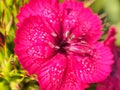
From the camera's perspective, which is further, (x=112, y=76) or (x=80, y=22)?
(x=112, y=76)

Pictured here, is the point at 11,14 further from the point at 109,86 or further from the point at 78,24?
the point at 109,86

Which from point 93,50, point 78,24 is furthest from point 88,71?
point 78,24

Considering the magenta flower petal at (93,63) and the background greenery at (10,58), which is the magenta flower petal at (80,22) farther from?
the background greenery at (10,58)

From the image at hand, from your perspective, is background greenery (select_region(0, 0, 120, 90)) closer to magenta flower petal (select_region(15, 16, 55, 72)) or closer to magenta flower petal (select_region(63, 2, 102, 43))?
magenta flower petal (select_region(15, 16, 55, 72))

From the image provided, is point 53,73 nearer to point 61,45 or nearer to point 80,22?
point 61,45

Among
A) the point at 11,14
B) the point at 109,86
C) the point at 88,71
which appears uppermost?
the point at 11,14

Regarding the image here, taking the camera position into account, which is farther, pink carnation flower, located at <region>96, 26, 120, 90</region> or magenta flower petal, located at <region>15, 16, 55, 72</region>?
pink carnation flower, located at <region>96, 26, 120, 90</region>

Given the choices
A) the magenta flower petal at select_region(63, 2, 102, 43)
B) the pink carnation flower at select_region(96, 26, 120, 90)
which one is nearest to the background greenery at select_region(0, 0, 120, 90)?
the pink carnation flower at select_region(96, 26, 120, 90)

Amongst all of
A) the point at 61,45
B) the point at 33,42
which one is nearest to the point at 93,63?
the point at 61,45
